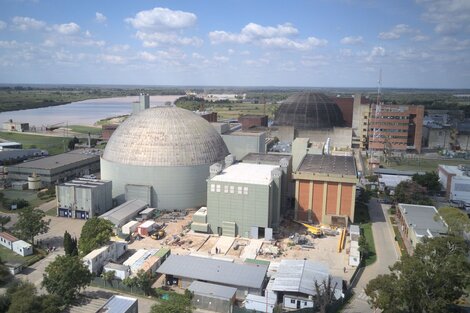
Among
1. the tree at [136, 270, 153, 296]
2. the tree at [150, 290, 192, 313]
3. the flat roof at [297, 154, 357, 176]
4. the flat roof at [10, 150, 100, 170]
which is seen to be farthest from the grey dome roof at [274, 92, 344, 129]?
the tree at [150, 290, 192, 313]

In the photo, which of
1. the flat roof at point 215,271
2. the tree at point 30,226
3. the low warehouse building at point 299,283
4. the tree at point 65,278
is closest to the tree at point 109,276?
the tree at point 65,278

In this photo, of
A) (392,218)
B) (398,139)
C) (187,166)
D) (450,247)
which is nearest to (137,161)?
(187,166)

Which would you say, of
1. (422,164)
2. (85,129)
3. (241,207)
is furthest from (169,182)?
(85,129)

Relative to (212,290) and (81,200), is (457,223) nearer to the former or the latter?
(212,290)

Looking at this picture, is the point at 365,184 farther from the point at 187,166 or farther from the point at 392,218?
the point at 187,166

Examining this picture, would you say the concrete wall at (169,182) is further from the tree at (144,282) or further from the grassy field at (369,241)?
the grassy field at (369,241)

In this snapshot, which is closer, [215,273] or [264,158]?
[215,273]

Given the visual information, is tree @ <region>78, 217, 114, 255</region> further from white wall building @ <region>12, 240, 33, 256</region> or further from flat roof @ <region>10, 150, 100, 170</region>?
flat roof @ <region>10, 150, 100, 170</region>
